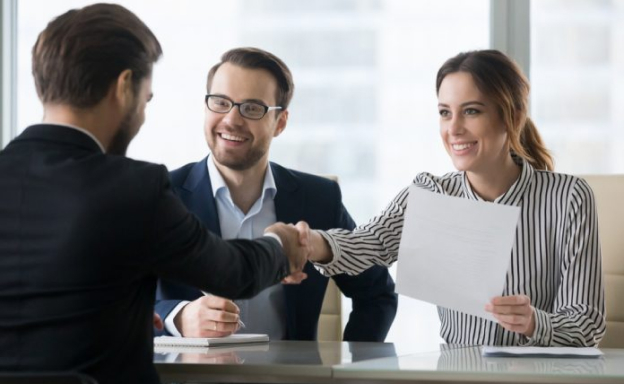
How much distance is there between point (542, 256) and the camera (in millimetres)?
2637

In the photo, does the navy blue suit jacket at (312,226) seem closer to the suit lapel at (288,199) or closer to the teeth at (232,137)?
the suit lapel at (288,199)

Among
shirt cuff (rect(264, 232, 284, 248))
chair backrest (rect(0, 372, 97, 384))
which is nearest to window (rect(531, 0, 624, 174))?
shirt cuff (rect(264, 232, 284, 248))

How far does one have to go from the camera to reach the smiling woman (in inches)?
102

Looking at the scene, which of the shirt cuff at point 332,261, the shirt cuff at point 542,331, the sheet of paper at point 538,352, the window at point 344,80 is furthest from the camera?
the window at point 344,80

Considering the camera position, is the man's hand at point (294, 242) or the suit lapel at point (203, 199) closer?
the man's hand at point (294, 242)

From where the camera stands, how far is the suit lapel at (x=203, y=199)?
9.52 feet

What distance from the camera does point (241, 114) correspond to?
2.96 metres

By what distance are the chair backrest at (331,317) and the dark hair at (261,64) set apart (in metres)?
0.59

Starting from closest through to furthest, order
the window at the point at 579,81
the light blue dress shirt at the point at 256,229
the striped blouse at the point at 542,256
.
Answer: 1. the striped blouse at the point at 542,256
2. the light blue dress shirt at the point at 256,229
3. the window at the point at 579,81

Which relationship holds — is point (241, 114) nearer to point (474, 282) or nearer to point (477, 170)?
point (477, 170)

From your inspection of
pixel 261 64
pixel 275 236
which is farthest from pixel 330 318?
pixel 275 236

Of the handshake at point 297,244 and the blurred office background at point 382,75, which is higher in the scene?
the blurred office background at point 382,75

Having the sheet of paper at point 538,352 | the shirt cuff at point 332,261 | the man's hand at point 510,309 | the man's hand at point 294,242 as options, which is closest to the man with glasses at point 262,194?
the shirt cuff at point 332,261

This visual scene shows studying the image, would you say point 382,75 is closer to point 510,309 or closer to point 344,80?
point 344,80
